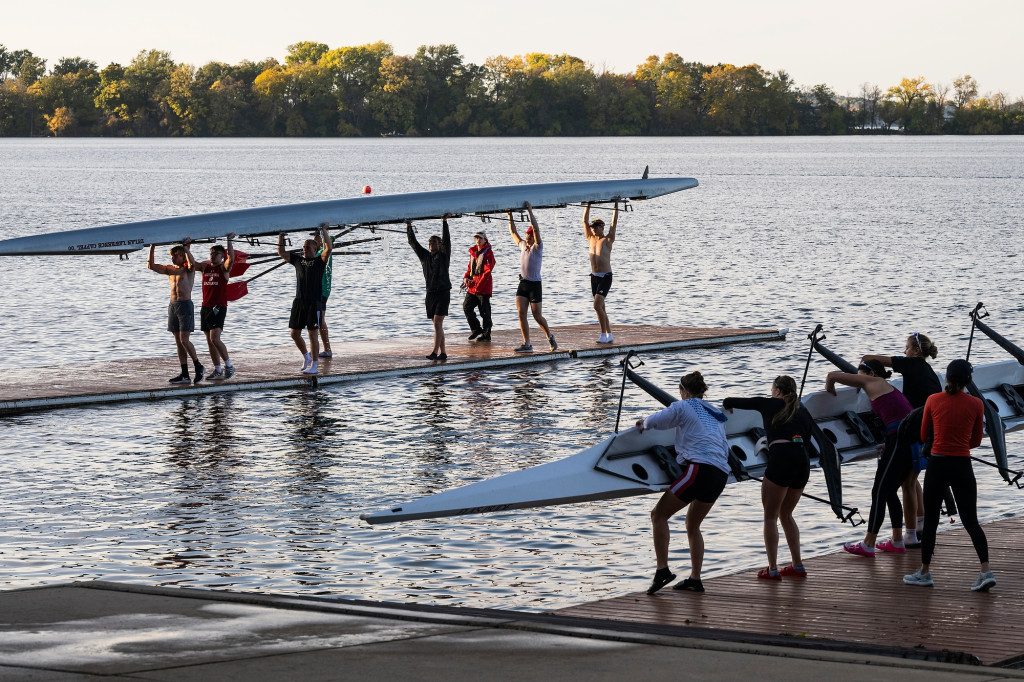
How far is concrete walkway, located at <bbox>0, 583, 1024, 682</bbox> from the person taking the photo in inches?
274

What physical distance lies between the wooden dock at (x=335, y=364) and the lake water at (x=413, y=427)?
0.28 metres

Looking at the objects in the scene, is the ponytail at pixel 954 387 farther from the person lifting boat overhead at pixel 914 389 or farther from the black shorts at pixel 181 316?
the black shorts at pixel 181 316

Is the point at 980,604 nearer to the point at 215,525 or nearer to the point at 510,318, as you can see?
the point at 215,525

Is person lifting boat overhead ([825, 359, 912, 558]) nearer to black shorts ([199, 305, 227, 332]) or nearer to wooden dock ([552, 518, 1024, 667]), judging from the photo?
wooden dock ([552, 518, 1024, 667])

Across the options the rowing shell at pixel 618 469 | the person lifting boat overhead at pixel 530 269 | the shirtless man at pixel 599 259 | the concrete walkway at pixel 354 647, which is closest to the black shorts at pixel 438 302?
the person lifting boat overhead at pixel 530 269

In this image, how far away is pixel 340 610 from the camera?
27.9ft

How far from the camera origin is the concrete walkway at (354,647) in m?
6.95

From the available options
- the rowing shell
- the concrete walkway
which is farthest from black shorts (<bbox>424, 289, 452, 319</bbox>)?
the concrete walkway

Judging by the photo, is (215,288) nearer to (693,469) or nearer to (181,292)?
(181,292)

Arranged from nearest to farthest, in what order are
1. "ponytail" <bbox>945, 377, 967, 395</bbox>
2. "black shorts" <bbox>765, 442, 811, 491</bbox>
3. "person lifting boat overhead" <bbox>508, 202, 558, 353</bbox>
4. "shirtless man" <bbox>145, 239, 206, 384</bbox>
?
"ponytail" <bbox>945, 377, 967, 395</bbox>
"black shorts" <bbox>765, 442, 811, 491</bbox>
"shirtless man" <bbox>145, 239, 206, 384</bbox>
"person lifting boat overhead" <bbox>508, 202, 558, 353</bbox>

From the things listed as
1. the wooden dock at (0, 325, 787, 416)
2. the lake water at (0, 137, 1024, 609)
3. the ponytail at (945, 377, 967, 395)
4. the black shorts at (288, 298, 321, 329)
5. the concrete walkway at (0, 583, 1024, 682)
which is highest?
the ponytail at (945, 377, 967, 395)

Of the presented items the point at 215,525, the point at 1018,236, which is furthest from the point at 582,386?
the point at 1018,236

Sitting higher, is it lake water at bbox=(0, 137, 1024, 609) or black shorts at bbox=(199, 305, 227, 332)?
black shorts at bbox=(199, 305, 227, 332)

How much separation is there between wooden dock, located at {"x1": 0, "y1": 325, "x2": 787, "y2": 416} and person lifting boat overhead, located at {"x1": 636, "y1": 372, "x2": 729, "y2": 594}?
1019 cm
